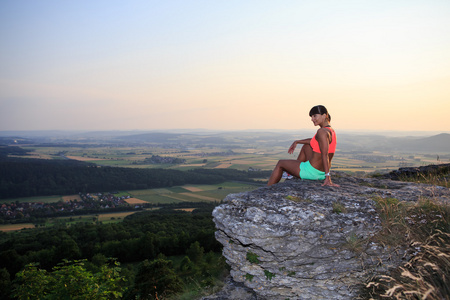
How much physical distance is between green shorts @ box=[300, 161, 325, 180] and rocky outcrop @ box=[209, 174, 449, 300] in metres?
1.57

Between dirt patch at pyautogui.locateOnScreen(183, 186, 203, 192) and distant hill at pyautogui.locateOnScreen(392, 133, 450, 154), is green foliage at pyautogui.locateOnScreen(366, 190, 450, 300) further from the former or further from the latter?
dirt patch at pyautogui.locateOnScreen(183, 186, 203, 192)

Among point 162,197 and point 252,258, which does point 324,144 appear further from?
point 162,197

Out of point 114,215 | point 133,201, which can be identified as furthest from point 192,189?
point 114,215

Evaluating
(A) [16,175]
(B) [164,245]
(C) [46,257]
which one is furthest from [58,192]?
(B) [164,245]

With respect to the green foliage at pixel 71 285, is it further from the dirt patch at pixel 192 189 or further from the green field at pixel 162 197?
the dirt patch at pixel 192 189

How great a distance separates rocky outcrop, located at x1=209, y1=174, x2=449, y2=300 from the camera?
449 centimetres

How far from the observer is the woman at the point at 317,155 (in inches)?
247

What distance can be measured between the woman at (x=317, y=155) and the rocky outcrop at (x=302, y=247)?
139 cm

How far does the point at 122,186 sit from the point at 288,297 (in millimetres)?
91474

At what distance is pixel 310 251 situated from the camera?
4621mm

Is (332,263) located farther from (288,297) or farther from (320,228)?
(288,297)

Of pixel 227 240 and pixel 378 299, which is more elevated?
pixel 227 240

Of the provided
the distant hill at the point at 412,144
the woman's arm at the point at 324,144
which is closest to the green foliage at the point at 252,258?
the woman's arm at the point at 324,144

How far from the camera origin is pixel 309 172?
6965mm
